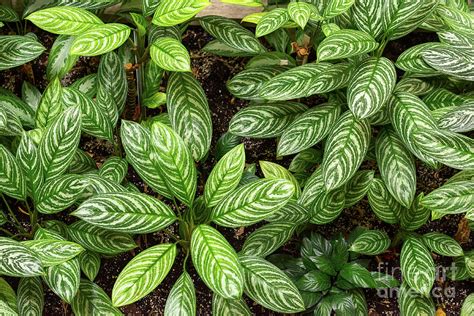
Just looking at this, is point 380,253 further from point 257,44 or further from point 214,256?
point 257,44

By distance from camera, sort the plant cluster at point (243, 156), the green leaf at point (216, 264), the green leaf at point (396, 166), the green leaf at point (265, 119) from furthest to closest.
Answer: the green leaf at point (265, 119) → the green leaf at point (396, 166) → the plant cluster at point (243, 156) → the green leaf at point (216, 264)

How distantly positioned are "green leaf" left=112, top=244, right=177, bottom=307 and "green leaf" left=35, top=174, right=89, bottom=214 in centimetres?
27

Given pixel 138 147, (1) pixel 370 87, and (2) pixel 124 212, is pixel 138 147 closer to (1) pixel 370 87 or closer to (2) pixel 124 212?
(2) pixel 124 212

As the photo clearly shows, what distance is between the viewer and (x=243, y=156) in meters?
1.79

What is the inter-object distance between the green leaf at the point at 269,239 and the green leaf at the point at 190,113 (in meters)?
0.32

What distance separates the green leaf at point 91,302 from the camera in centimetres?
191

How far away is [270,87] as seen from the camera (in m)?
1.92

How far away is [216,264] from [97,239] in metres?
0.45

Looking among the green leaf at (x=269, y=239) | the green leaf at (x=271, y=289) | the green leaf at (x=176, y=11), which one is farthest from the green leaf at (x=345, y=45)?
the green leaf at (x=271, y=289)

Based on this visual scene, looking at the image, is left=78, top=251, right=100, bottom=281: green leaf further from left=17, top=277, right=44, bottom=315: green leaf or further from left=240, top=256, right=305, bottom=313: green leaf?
left=240, top=256, right=305, bottom=313: green leaf

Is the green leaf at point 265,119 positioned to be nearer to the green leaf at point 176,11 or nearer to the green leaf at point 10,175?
the green leaf at point 176,11

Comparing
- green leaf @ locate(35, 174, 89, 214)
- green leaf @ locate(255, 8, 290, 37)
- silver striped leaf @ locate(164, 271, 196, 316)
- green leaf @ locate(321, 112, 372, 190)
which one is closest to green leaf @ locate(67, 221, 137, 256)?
green leaf @ locate(35, 174, 89, 214)

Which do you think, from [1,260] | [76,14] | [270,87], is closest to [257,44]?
[270,87]

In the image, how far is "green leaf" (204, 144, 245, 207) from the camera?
5.86 feet
